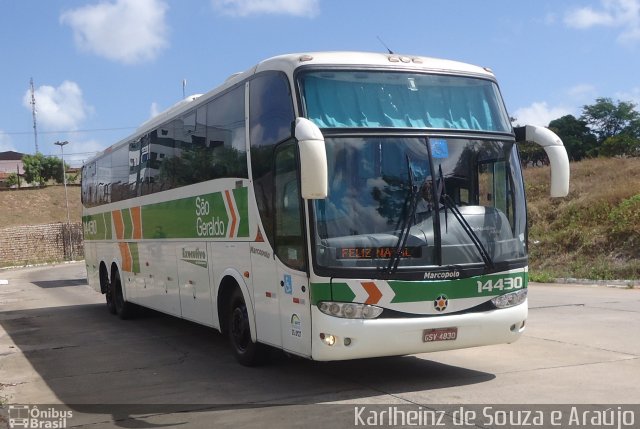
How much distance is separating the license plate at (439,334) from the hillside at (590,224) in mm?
14621

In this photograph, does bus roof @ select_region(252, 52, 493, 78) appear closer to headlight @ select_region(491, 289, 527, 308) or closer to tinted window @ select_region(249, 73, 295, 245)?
tinted window @ select_region(249, 73, 295, 245)

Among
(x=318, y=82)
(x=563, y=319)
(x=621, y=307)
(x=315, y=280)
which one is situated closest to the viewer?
(x=315, y=280)

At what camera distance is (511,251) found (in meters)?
8.20

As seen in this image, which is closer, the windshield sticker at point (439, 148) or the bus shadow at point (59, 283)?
the windshield sticker at point (439, 148)

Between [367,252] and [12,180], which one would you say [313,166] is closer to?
[367,252]

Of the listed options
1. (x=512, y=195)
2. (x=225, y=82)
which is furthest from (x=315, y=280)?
(x=225, y=82)

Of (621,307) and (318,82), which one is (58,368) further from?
(621,307)

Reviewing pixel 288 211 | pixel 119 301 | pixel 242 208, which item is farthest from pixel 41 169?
pixel 288 211

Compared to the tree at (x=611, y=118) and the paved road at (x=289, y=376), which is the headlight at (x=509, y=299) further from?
the tree at (x=611, y=118)

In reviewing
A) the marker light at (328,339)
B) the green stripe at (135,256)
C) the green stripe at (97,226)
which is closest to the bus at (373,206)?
the marker light at (328,339)

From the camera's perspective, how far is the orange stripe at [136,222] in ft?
47.0

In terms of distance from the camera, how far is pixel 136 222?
14.5m

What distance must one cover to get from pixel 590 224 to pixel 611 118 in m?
57.3

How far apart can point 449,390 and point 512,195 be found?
2245 mm
